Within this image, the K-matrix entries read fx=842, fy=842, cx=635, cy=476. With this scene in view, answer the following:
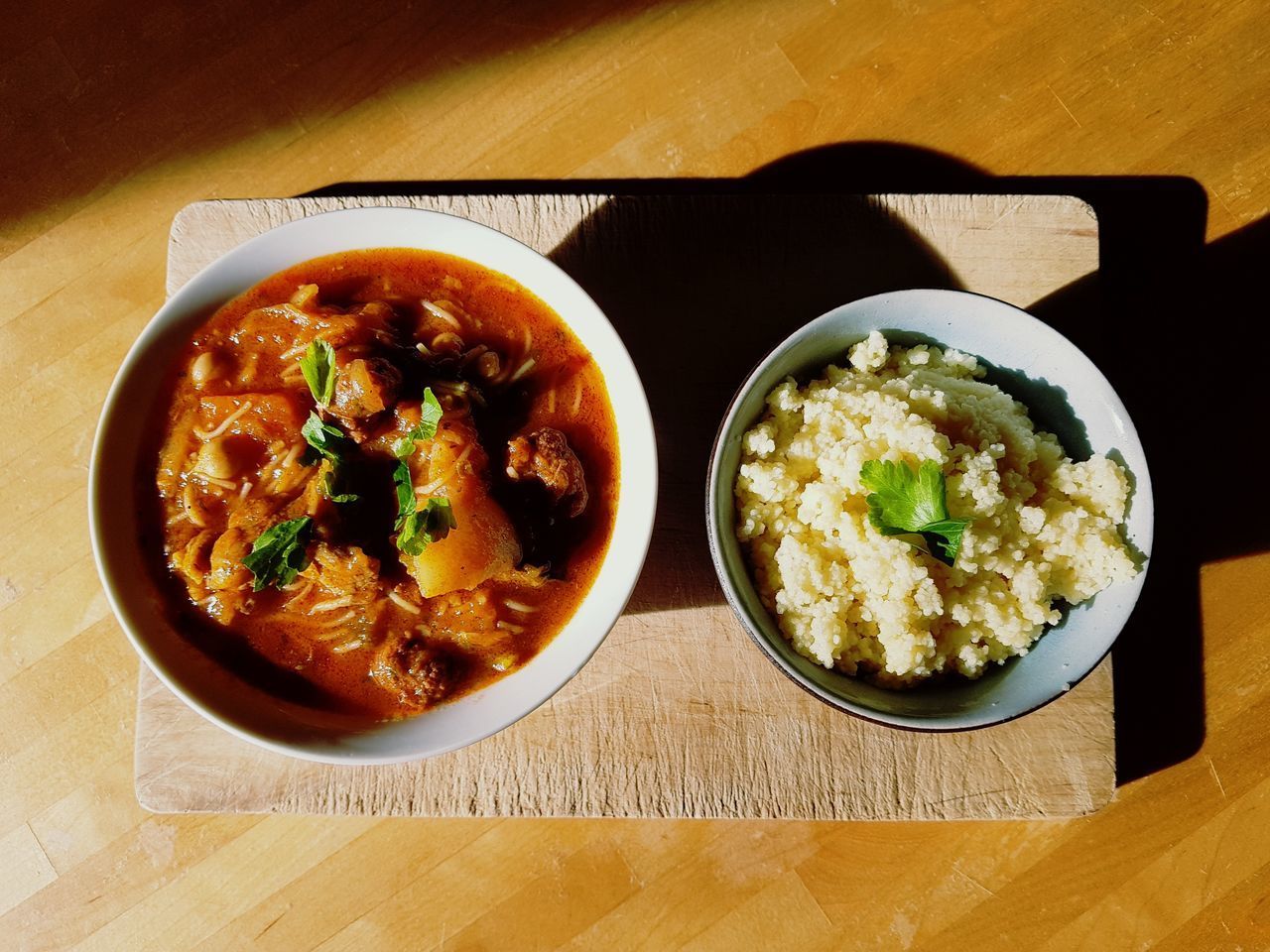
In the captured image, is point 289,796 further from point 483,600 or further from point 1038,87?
point 1038,87

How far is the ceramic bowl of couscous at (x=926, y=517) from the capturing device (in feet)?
8.30

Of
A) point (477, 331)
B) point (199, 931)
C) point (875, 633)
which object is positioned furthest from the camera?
point (199, 931)

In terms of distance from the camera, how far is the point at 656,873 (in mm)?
3355

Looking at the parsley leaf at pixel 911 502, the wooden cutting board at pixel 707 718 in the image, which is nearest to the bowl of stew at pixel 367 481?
the wooden cutting board at pixel 707 718

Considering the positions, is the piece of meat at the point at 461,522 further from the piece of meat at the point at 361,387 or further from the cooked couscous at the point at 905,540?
the cooked couscous at the point at 905,540

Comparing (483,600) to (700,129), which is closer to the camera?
A: (483,600)

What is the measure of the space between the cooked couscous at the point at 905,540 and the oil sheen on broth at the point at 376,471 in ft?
1.95

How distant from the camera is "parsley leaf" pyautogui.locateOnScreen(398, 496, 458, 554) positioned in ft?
8.18

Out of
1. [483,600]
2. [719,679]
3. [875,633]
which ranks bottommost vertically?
[719,679]

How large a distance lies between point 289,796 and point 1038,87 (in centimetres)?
406

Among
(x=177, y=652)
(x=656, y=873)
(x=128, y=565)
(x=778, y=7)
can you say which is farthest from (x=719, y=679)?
(x=778, y=7)

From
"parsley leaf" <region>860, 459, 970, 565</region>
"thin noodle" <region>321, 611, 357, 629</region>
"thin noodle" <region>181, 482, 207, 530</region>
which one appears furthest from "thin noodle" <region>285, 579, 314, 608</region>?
"parsley leaf" <region>860, 459, 970, 565</region>

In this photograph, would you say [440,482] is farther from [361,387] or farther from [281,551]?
[281,551]

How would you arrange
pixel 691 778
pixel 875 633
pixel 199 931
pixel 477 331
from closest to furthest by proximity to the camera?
pixel 875 633
pixel 477 331
pixel 691 778
pixel 199 931
